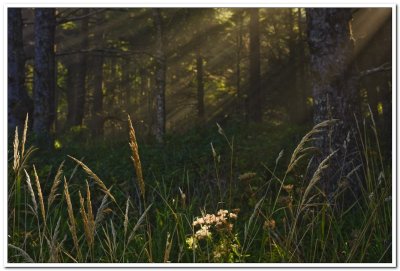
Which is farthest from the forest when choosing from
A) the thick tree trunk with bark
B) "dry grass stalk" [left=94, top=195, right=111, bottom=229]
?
the thick tree trunk with bark

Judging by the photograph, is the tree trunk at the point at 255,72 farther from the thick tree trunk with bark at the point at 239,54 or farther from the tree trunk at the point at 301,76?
the tree trunk at the point at 301,76

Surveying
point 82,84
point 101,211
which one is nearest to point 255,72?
point 82,84

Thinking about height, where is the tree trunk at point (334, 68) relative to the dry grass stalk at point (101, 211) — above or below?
above

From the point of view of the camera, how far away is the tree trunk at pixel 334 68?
6.42m

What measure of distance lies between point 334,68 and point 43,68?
320 inches

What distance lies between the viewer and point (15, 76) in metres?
12.1

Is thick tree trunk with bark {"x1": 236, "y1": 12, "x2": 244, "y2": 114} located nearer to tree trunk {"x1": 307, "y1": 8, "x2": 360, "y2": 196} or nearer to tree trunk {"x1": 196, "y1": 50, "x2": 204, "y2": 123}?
tree trunk {"x1": 196, "y1": 50, "x2": 204, "y2": 123}

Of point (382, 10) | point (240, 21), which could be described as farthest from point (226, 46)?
point (382, 10)

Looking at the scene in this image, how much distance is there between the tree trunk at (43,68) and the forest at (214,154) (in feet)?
0.11

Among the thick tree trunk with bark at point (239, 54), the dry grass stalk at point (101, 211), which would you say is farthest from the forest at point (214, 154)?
the thick tree trunk with bark at point (239, 54)

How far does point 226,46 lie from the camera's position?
24.3m

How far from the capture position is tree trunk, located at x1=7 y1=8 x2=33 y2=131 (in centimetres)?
1208

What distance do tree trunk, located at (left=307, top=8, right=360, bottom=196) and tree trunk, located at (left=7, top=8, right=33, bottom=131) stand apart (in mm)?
7611
